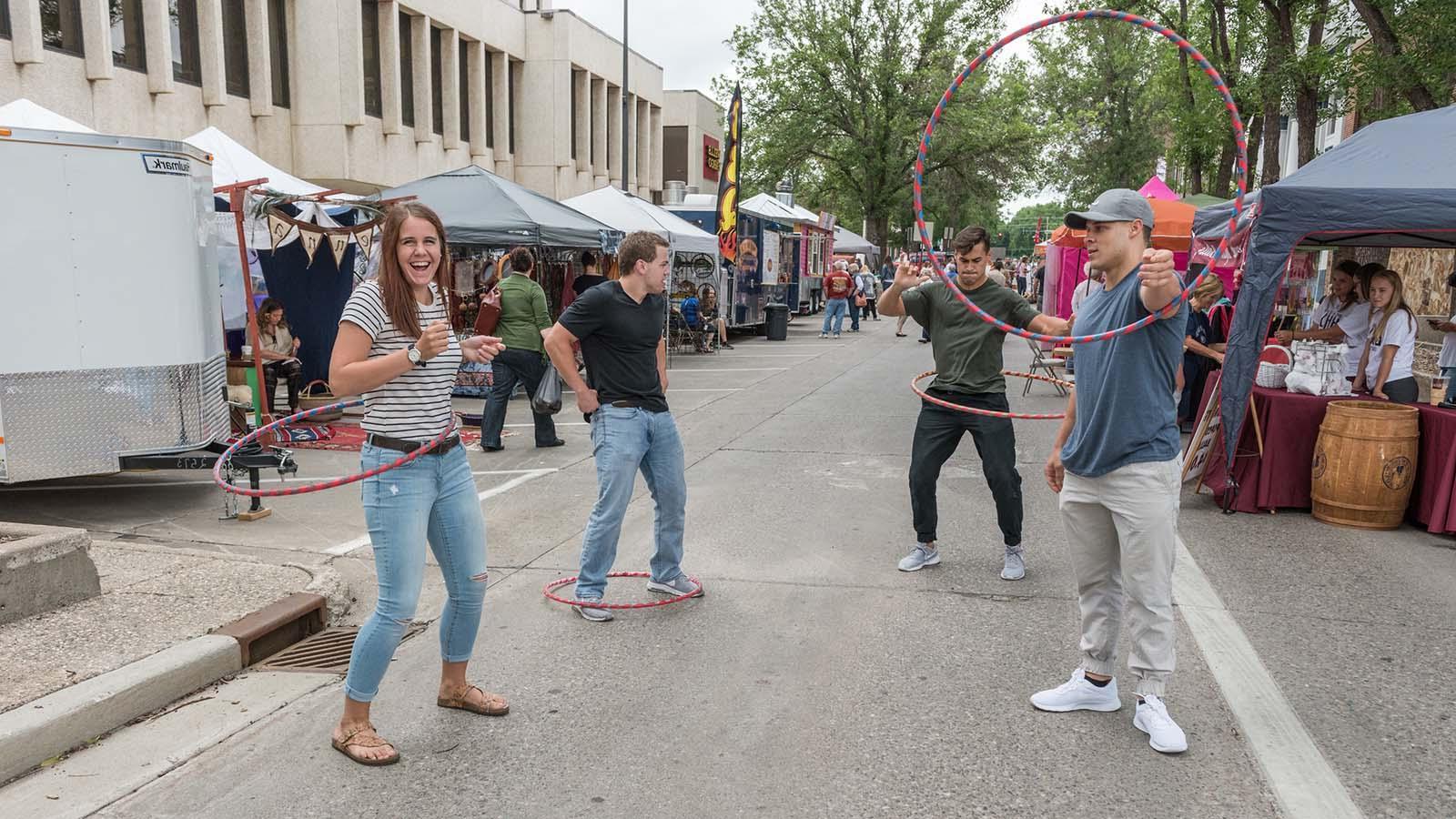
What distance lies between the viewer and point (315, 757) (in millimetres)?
3984

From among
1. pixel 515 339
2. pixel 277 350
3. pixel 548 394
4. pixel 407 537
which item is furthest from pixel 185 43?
pixel 407 537

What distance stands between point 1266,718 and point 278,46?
2376 centimetres

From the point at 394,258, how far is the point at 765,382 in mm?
13475

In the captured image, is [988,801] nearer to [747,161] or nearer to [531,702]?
[531,702]

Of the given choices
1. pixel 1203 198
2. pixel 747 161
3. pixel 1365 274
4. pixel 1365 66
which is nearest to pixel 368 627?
pixel 1365 274

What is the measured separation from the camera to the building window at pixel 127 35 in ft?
60.8

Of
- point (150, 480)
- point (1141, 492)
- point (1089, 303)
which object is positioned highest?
point (1089, 303)

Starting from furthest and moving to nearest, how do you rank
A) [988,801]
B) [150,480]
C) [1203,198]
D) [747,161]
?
[747,161] → [1203,198] → [150,480] → [988,801]

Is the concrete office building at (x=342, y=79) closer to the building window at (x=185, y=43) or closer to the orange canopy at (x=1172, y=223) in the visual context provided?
the building window at (x=185, y=43)

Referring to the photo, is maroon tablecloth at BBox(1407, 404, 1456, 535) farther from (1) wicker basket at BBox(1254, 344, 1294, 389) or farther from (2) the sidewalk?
(2) the sidewalk

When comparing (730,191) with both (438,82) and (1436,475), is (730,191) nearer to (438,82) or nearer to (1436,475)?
(438,82)

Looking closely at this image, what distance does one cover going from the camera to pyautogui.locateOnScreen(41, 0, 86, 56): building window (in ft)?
56.2

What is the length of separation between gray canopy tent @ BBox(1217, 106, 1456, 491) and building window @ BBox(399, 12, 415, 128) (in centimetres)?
2324

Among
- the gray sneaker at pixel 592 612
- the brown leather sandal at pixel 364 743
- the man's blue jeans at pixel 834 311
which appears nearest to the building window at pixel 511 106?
the man's blue jeans at pixel 834 311
